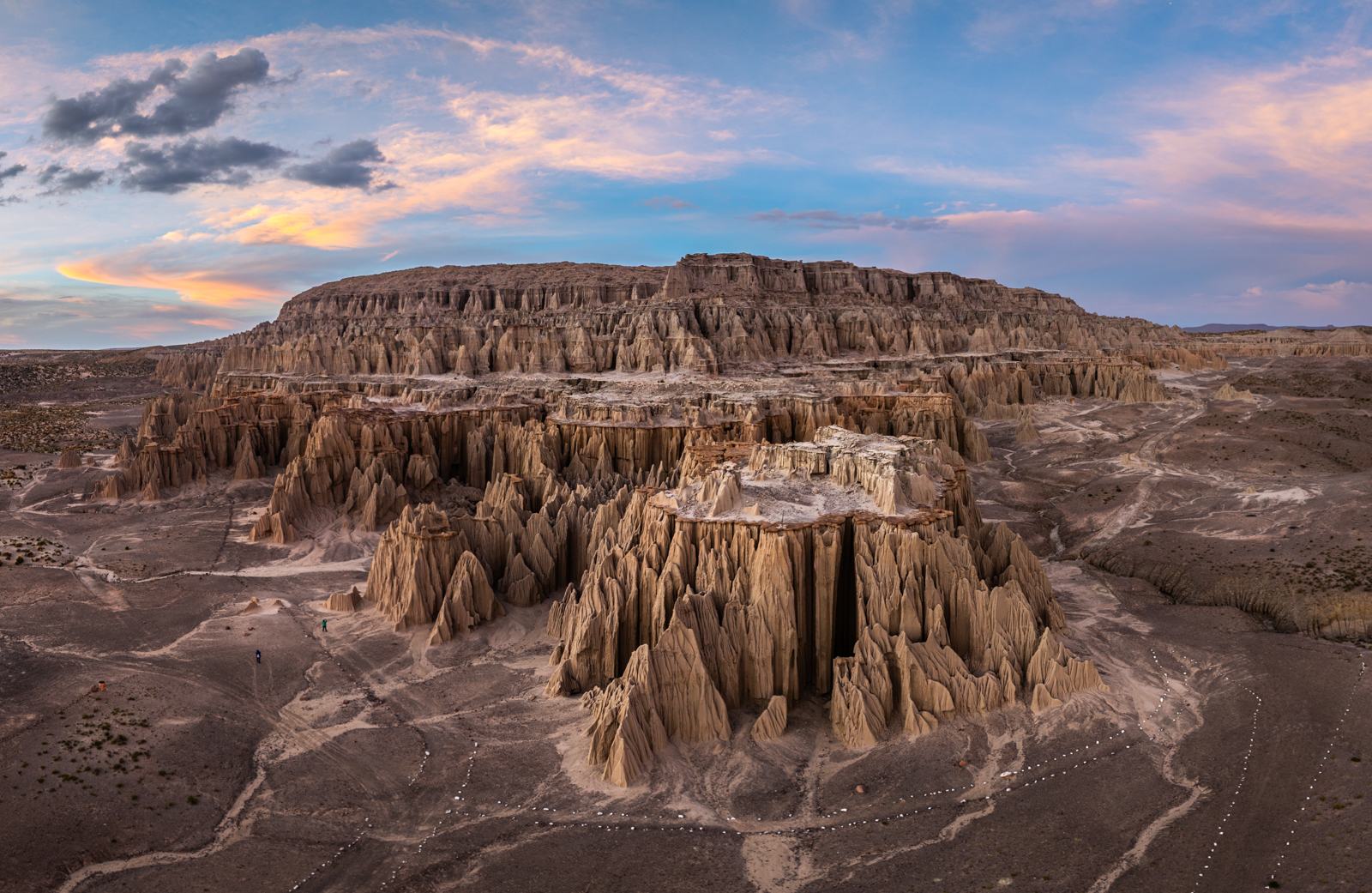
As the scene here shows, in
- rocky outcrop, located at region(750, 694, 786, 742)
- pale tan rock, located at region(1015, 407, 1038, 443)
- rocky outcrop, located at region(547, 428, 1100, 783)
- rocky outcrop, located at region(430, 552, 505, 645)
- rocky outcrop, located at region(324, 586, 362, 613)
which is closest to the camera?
rocky outcrop, located at region(750, 694, 786, 742)

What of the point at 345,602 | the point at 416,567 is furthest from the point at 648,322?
the point at 416,567

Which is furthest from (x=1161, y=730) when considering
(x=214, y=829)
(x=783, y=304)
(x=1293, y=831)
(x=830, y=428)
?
(x=783, y=304)

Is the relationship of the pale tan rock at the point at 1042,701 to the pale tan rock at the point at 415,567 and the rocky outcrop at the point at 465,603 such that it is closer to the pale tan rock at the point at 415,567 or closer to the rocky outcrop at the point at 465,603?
the rocky outcrop at the point at 465,603

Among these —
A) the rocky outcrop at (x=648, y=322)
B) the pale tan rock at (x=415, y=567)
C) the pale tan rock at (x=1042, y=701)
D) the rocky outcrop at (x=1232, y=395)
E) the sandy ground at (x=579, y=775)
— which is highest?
the rocky outcrop at (x=648, y=322)

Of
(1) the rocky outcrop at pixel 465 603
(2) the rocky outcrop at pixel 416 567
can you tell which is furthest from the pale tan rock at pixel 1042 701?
(2) the rocky outcrop at pixel 416 567

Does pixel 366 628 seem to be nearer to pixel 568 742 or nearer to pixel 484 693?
pixel 484 693

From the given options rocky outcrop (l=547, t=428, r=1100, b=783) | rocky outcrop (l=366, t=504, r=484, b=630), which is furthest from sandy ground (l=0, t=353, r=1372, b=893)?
rocky outcrop (l=366, t=504, r=484, b=630)

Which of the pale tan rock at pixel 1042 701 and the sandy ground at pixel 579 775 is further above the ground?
the pale tan rock at pixel 1042 701

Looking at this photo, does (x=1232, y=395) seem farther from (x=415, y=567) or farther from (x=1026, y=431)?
(x=415, y=567)

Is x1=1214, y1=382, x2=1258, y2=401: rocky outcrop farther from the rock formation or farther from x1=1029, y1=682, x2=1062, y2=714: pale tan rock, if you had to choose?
x1=1029, y1=682, x2=1062, y2=714: pale tan rock
